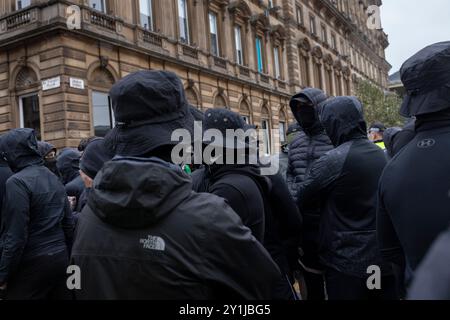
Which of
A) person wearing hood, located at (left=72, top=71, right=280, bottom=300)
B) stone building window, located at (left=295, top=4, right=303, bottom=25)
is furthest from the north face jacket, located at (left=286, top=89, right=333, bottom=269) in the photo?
stone building window, located at (left=295, top=4, right=303, bottom=25)

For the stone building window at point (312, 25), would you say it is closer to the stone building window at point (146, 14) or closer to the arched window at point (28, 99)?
the stone building window at point (146, 14)

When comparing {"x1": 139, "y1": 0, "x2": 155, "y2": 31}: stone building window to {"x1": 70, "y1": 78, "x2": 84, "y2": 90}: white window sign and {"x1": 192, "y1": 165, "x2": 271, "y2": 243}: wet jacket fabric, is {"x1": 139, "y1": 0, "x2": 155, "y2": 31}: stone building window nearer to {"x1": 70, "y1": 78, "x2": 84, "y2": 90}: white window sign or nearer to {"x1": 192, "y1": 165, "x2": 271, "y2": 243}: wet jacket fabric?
{"x1": 70, "y1": 78, "x2": 84, "y2": 90}: white window sign

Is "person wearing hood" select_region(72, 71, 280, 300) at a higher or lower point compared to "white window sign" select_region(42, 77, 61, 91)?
lower

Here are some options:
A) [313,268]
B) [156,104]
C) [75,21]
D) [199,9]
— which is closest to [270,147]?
[199,9]

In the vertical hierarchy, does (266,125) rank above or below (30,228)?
above

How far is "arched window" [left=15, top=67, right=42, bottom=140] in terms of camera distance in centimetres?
1335

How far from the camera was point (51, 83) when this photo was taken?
12.7m

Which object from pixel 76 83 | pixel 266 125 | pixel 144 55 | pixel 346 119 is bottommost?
pixel 346 119

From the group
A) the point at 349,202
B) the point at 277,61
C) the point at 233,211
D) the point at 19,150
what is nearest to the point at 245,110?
the point at 277,61

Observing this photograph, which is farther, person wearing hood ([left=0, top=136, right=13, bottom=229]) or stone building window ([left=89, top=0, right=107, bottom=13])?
stone building window ([left=89, top=0, right=107, bottom=13])

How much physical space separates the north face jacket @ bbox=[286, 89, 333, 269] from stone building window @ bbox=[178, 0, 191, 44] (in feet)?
48.0

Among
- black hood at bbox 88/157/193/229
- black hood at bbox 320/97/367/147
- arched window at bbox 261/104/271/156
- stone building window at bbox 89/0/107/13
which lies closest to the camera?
black hood at bbox 88/157/193/229

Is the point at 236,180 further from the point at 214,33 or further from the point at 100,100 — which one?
the point at 214,33

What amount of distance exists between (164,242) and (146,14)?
15977 millimetres
